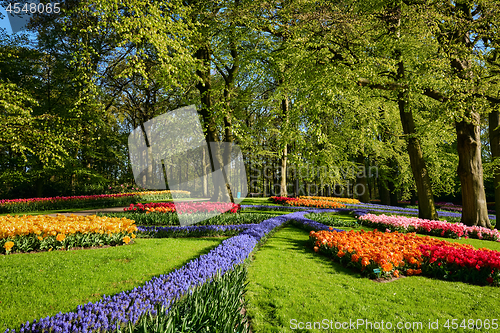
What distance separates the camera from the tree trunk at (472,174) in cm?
930

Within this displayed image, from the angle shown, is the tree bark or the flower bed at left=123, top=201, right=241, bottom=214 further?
the tree bark

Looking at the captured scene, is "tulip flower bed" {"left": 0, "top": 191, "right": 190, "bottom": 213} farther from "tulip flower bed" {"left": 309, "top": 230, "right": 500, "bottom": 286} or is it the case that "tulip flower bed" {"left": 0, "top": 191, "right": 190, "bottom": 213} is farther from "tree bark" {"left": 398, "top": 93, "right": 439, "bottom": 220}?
"tree bark" {"left": 398, "top": 93, "right": 439, "bottom": 220}

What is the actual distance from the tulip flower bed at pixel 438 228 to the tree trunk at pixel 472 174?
79 cm

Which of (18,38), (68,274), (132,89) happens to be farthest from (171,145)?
(68,274)

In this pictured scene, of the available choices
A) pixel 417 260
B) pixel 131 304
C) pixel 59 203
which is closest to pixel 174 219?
pixel 131 304

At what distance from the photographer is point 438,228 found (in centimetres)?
894

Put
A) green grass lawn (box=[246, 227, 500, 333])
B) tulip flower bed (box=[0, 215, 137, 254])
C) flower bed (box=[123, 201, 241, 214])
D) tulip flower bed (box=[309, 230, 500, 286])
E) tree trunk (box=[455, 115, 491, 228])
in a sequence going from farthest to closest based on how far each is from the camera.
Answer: flower bed (box=[123, 201, 241, 214]), tree trunk (box=[455, 115, 491, 228]), tulip flower bed (box=[0, 215, 137, 254]), tulip flower bed (box=[309, 230, 500, 286]), green grass lawn (box=[246, 227, 500, 333])

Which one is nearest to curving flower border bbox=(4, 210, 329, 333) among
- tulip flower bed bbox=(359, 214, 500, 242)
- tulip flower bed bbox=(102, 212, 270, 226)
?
tulip flower bed bbox=(102, 212, 270, 226)

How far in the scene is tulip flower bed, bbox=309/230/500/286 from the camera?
457 centimetres

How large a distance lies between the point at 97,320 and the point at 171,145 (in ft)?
90.0

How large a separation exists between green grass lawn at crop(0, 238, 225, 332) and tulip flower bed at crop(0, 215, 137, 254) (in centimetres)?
37

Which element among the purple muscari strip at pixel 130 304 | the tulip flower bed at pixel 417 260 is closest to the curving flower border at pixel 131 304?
the purple muscari strip at pixel 130 304

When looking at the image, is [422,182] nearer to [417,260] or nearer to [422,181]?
[422,181]

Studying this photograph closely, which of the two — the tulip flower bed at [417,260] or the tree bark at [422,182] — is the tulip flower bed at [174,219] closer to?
the tulip flower bed at [417,260]
